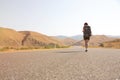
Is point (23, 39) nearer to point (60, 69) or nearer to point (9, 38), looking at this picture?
point (9, 38)

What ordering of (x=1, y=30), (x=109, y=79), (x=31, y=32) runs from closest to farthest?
(x=109, y=79)
(x=1, y=30)
(x=31, y=32)

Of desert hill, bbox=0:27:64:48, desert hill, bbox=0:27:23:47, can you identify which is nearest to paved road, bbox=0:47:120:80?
desert hill, bbox=0:27:23:47

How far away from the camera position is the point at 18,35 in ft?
243

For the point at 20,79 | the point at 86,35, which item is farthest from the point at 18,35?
the point at 20,79

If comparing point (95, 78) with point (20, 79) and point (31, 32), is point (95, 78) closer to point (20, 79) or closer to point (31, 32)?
point (20, 79)

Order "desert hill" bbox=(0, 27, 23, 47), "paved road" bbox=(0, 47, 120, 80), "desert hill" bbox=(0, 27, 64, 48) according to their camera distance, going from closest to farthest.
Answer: "paved road" bbox=(0, 47, 120, 80) < "desert hill" bbox=(0, 27, 23, 47) < "desert hill" bbox=(0, 27, 64, 48)

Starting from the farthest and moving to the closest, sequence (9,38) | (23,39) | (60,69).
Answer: (23,39), (9,38), (60,69)

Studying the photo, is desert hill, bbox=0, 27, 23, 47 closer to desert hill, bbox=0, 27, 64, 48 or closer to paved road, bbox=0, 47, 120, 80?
desert hill, bbox=0, 27, 64, 48

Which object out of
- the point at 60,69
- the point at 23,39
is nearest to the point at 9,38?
the point at 23,39

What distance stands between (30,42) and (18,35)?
628 centimetres

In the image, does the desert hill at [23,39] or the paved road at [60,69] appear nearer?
the paved road at [60,69]

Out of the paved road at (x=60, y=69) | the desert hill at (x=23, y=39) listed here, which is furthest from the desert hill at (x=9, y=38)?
the paved road at (x=60, y=69)

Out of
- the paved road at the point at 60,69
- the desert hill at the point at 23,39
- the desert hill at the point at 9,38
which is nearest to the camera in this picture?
the paved road at the point at 60,69

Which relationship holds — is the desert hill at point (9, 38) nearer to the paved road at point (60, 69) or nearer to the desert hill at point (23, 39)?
the desert hill at point (23, 39)
